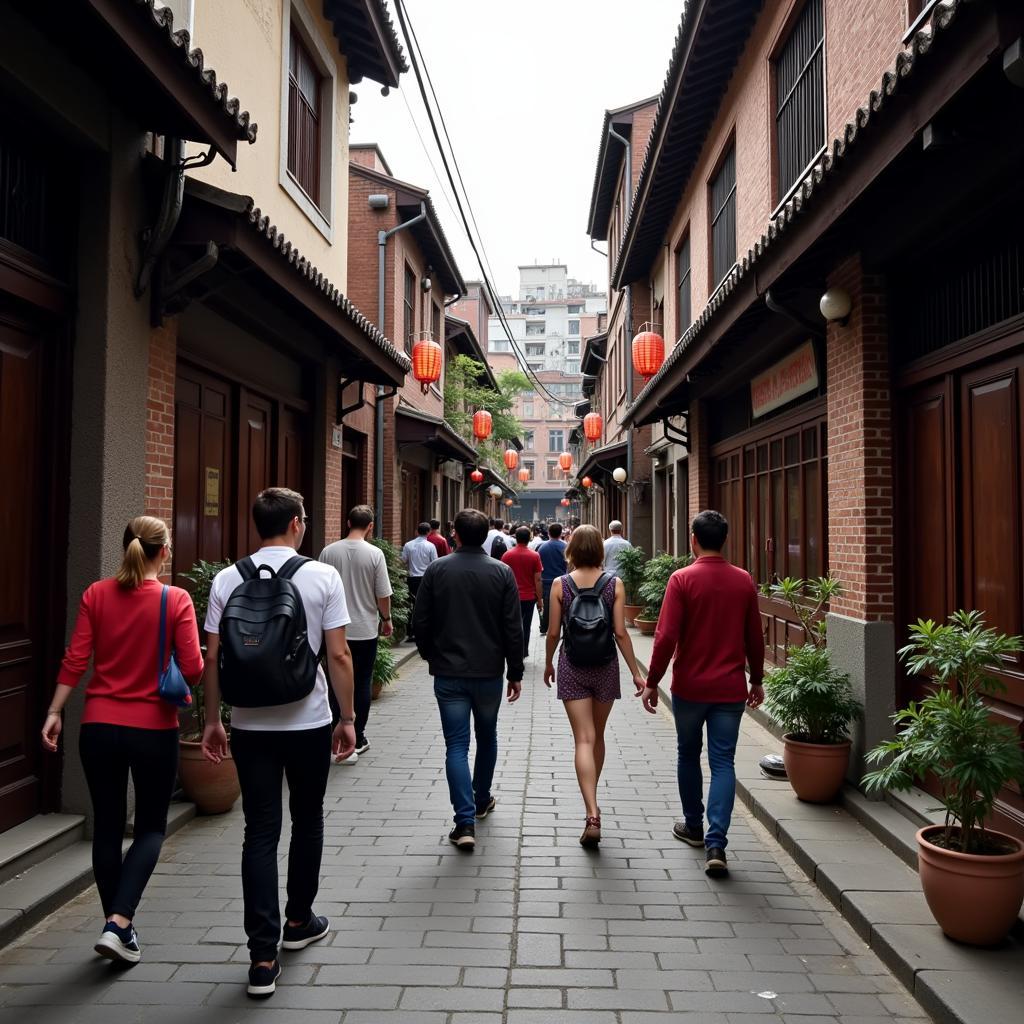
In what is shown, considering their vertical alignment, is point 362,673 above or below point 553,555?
below

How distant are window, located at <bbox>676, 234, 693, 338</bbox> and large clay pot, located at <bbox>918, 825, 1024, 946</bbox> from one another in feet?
39.9

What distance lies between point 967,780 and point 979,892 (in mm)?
441

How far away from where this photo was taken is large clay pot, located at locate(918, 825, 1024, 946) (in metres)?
3.62

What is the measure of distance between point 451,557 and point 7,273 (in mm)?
2750

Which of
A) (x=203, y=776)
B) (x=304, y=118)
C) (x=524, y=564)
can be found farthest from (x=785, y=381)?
(x=203, y=776)

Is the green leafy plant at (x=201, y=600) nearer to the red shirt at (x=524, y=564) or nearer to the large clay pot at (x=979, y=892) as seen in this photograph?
the large clay pot at (x=979, y=892)

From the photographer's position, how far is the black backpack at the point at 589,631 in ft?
17.3

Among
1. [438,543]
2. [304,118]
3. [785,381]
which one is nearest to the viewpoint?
[785,381]

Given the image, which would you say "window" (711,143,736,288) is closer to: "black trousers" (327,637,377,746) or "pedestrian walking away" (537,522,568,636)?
Result: "pedestrian walking away" (537,522,568,636)

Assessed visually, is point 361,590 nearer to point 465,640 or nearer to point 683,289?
point 465,640

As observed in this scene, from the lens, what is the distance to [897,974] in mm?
3645

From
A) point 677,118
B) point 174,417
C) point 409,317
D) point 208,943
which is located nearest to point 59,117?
point 174,417

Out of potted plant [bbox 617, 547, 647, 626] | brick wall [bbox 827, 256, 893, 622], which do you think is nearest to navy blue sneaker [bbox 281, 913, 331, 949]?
brick wall [bbox 827, 256, 893, 622]

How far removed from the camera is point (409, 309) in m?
18.2
